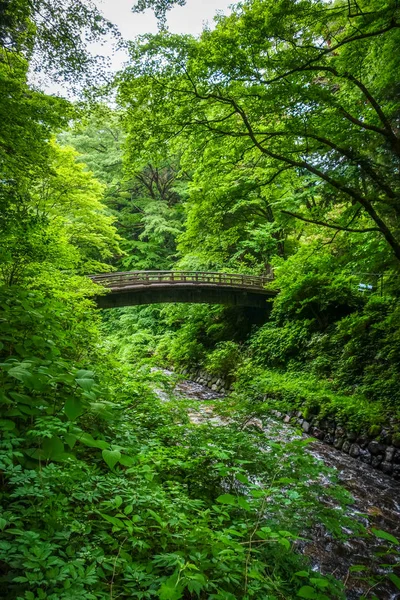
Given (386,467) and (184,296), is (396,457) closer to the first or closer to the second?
(386,467)

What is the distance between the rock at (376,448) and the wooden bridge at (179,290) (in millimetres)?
9830

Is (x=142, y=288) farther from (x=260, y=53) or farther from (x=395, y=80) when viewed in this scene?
(x=395, y=80)

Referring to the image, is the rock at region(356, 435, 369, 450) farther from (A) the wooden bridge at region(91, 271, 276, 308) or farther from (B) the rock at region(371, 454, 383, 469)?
(A) the wooden bridge at region(91, 271, 276, 308)

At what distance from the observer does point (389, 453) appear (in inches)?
244

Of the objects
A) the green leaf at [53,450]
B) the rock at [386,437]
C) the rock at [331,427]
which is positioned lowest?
the rock at [331,427]

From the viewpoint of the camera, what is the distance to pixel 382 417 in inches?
266

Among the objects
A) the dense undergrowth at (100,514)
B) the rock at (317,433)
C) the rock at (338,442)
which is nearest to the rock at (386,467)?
the rock at (338,442)

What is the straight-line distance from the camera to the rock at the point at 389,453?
242 inches

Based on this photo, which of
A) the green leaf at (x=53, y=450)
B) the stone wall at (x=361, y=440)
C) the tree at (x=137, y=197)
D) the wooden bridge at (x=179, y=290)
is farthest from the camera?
the tree at (x=137, y=197)

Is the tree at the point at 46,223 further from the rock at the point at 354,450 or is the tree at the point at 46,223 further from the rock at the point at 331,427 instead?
the rock at the point at 354,450

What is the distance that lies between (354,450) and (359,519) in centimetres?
241

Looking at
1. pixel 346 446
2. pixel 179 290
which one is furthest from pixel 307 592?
pixel 179 290

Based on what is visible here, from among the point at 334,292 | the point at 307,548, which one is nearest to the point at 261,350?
the point at 334,292

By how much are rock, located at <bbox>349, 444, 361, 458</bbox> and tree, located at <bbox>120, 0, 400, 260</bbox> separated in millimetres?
4562
